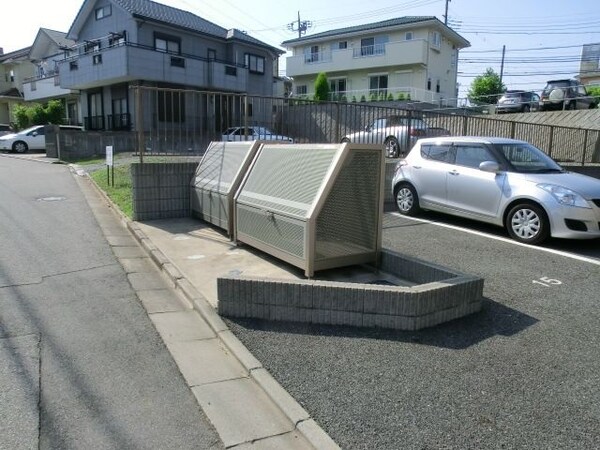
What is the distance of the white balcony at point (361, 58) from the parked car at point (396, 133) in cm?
2397

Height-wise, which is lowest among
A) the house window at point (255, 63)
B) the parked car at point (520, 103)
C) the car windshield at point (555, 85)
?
the parked car at point (520, 103)

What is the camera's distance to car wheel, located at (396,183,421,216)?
8.62m

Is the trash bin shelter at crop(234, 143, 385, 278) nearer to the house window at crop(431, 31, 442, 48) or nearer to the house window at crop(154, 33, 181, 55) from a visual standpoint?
the house window at crop(154, 33, 181, 55)

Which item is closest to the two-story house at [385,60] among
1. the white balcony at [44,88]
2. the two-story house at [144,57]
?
the two-story house at [144,57]

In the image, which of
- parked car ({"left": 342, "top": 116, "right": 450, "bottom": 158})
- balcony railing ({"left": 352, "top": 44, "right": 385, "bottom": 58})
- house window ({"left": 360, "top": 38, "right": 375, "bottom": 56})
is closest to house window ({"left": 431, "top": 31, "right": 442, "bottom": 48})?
balcony railing ({"left": 352, "top": 44, "right": 385, "bottom": 58})

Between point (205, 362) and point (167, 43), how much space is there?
88.4 ft

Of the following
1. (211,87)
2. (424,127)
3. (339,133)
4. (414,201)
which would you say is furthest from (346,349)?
(211,87)

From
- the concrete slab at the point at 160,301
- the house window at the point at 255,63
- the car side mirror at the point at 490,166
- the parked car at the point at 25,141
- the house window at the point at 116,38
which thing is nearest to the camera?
the concrete slab at the point at 160,301

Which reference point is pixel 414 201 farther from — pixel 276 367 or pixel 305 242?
pixel 276 367

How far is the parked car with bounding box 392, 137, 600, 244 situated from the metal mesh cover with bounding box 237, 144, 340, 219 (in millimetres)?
3595

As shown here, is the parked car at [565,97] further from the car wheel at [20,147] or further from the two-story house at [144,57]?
the car wheel at [20,147]

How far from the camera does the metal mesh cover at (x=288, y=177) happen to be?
181 inches

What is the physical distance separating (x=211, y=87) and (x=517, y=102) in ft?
58.4

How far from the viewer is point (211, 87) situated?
27172 mm
